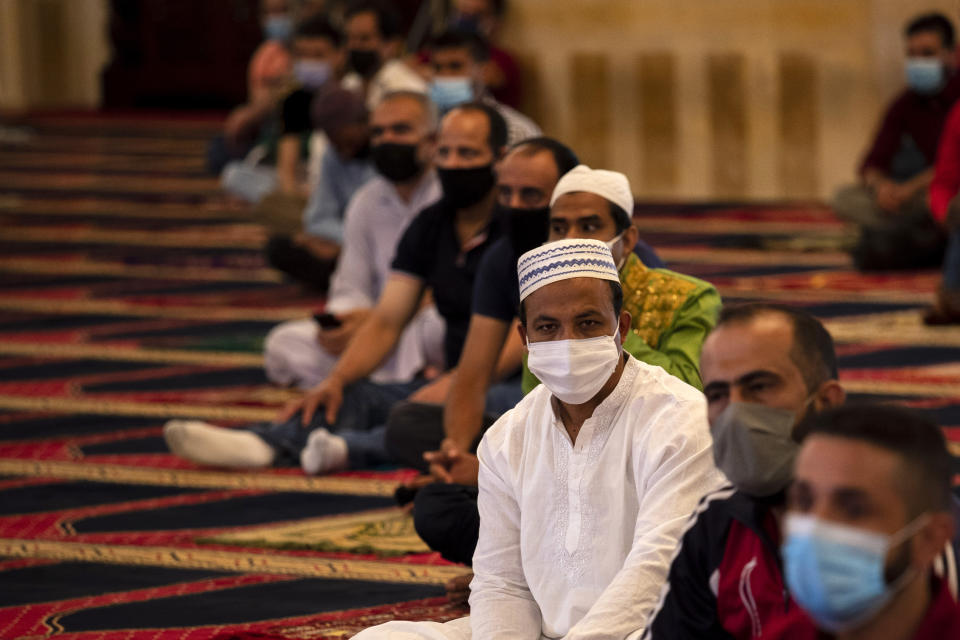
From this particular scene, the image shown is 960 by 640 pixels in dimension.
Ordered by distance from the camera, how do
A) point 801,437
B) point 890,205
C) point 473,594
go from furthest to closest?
point 890,205 < point 473,594 < point 801,437

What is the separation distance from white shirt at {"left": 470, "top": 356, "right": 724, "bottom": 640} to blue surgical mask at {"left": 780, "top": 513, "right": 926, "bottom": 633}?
0.69 meters

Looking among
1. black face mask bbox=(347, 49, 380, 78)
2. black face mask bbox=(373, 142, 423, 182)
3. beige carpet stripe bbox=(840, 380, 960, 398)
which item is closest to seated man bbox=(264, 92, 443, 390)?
black face mask bbox=(373, 142, 423, 182)

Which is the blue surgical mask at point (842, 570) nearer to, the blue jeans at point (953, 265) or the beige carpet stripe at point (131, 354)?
the beige carpet stripe at point (131, 354)

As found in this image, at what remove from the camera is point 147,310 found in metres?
6.80

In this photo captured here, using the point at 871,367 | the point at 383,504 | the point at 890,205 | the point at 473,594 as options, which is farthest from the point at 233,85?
the point at 473,594

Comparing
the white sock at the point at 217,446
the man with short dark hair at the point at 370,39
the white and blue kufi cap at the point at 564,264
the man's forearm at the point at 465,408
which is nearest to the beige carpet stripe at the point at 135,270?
the man with short dark hair at the point at 370,39

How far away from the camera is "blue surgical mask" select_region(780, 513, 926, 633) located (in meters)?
1.63

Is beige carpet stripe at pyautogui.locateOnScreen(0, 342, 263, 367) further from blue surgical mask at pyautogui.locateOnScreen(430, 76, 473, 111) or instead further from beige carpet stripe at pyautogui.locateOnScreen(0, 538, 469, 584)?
beige carpet stripe at pyautogui.locateOnScreen(0, 538, 469, 584)

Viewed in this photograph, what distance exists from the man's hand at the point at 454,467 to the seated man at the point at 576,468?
84 cm

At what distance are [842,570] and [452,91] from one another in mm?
5021

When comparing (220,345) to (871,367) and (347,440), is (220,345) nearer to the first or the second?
(347,440)

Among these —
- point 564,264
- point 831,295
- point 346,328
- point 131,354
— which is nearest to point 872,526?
point 564,264

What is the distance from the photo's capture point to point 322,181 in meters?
6.25

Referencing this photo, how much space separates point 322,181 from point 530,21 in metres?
3.68
